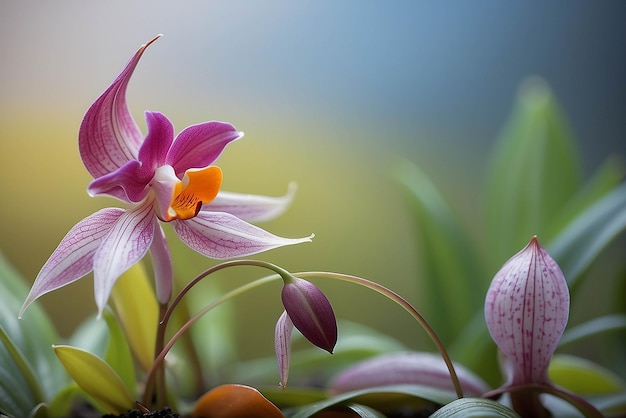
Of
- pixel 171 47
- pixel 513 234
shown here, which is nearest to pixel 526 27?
pixel 513 234

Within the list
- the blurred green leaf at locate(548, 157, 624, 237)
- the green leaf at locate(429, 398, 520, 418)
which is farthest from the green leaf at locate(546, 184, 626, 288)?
the green leaf at locate(429, 398, 520, 418)

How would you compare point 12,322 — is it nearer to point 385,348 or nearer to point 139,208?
point 139,208

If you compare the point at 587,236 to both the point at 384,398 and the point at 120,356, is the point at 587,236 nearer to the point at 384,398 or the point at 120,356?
the point at 384,398

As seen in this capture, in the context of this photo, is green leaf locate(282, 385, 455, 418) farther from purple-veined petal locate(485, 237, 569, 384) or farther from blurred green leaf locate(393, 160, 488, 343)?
blurred green leaf locate(393, 160, 488, 343)

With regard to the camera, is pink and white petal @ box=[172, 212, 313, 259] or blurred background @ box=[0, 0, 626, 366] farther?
blurred background @ box=[0, 0, 626, 366]

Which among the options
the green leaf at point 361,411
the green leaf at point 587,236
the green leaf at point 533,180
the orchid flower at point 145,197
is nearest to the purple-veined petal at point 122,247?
the orchid flower at point 145,197

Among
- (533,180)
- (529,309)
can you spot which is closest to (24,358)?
(529,309)
